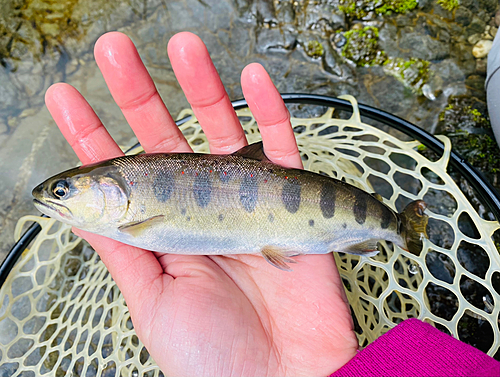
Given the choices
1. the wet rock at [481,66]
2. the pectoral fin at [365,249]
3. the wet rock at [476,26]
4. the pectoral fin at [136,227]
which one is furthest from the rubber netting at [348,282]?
the wet rock at [476,26]

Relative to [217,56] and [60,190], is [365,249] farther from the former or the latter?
[217,56]

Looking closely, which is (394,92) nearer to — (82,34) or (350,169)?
(350,169)

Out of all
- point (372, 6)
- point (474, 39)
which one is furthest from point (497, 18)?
point (372, 6)

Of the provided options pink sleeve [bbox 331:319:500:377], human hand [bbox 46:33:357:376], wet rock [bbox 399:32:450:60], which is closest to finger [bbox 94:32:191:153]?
human hand [bbox 46:33:357:376]

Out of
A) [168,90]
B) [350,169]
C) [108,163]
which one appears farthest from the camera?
[168,90]

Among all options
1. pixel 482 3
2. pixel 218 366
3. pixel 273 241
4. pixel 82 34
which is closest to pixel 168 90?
pixel 82 34
